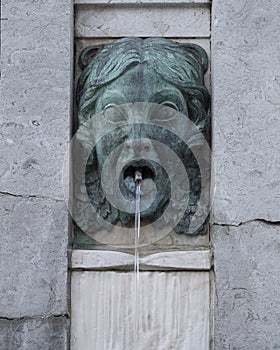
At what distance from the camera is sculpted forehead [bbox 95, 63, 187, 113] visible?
3.76 meters

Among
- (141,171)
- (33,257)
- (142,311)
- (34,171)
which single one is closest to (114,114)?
(141,171)

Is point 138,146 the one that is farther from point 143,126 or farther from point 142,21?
point 142,21

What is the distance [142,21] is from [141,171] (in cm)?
→ 54

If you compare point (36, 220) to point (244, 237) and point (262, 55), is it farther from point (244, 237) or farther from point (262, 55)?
point (262, 55)

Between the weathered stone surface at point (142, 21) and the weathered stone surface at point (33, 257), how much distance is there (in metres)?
0.66

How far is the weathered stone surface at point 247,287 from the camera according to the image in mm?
3639

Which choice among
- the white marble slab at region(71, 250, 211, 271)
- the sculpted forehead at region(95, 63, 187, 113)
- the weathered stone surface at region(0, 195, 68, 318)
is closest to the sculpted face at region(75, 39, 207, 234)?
the sculpted forehead at region(95, 63, 187, 113)

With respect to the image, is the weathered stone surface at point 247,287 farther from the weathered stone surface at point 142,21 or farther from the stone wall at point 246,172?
the weathered stone surface at point 142,21

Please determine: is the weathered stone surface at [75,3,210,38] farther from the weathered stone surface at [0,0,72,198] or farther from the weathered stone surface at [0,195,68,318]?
the weathered stone surface at [0,195,68,318]

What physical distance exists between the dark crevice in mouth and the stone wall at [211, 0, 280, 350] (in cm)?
23

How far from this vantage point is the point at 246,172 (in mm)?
3697

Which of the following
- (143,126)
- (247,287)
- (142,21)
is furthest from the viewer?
(142,21)

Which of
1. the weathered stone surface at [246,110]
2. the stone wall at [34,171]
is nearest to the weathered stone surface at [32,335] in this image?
the stone wall at [34,171]

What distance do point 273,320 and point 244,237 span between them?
29 centimetres
